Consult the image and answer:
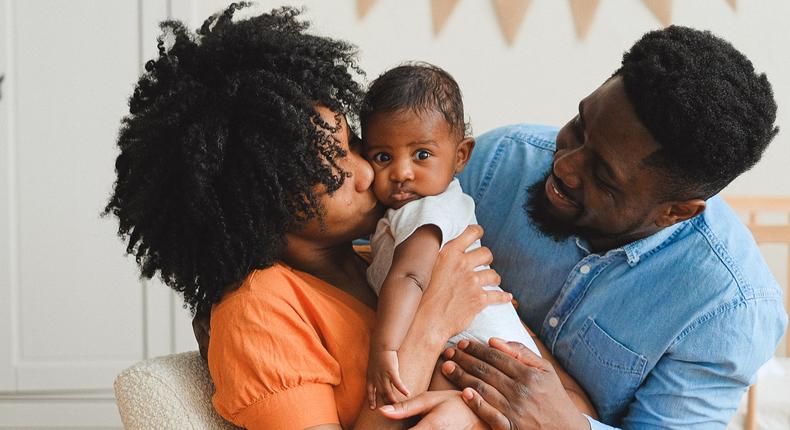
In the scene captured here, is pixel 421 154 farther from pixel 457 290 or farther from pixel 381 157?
pixel 457 290

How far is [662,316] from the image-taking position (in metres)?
1.36

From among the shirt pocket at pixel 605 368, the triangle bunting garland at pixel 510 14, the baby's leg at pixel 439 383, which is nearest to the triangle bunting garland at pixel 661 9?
the triangle bunting garland at pixel 510 14

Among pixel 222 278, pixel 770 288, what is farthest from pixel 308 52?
pixel 770 288

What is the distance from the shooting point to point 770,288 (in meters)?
1.35

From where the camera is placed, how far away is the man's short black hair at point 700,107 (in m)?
1.17

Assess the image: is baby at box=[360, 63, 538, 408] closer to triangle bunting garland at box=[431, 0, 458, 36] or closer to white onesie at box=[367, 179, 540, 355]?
white onesie at box=[367, 179, 540, 355]

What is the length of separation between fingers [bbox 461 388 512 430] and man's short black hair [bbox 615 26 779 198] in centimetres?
45

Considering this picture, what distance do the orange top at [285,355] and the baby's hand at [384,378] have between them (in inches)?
2.2

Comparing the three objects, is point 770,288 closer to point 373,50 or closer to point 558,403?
point 558,403

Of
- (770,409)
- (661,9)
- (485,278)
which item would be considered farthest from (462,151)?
(661,9)

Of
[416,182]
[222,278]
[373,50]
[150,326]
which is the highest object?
[373,50]

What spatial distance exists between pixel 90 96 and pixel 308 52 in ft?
6.37

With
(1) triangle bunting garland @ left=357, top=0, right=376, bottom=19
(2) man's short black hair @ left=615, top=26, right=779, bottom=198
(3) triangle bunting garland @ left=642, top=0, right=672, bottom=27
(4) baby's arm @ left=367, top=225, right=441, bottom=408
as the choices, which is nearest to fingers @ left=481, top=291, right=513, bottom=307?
(4) baby's arm @ left=367, top=225, right=441, bottom=408

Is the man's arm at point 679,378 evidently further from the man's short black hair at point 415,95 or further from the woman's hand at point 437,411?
the man's short black hair at point 415,95
